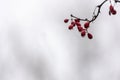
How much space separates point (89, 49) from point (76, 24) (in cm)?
1020

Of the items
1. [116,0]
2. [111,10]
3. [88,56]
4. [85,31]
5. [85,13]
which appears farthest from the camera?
[85,13]

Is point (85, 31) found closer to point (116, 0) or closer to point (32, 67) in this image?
point (116, 0)

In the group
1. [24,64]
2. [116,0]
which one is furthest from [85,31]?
[24,64]

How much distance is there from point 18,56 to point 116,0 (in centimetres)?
973

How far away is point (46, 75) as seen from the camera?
15.5m

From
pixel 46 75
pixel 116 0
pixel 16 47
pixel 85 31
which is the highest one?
pixel 116 0

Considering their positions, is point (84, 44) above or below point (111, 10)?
below

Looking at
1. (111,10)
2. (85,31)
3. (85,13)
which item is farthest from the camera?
(85,13)

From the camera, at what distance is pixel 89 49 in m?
17.5

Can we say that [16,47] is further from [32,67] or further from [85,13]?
[85,13]

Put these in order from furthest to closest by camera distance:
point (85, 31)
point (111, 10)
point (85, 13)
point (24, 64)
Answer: point (85, 13), point (24, 64), point (85, 31), point (111, 10)

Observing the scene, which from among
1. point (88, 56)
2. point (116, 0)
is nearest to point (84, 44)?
point (88, 56)

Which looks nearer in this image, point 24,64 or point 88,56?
point 24,64

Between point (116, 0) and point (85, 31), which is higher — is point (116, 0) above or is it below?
above
